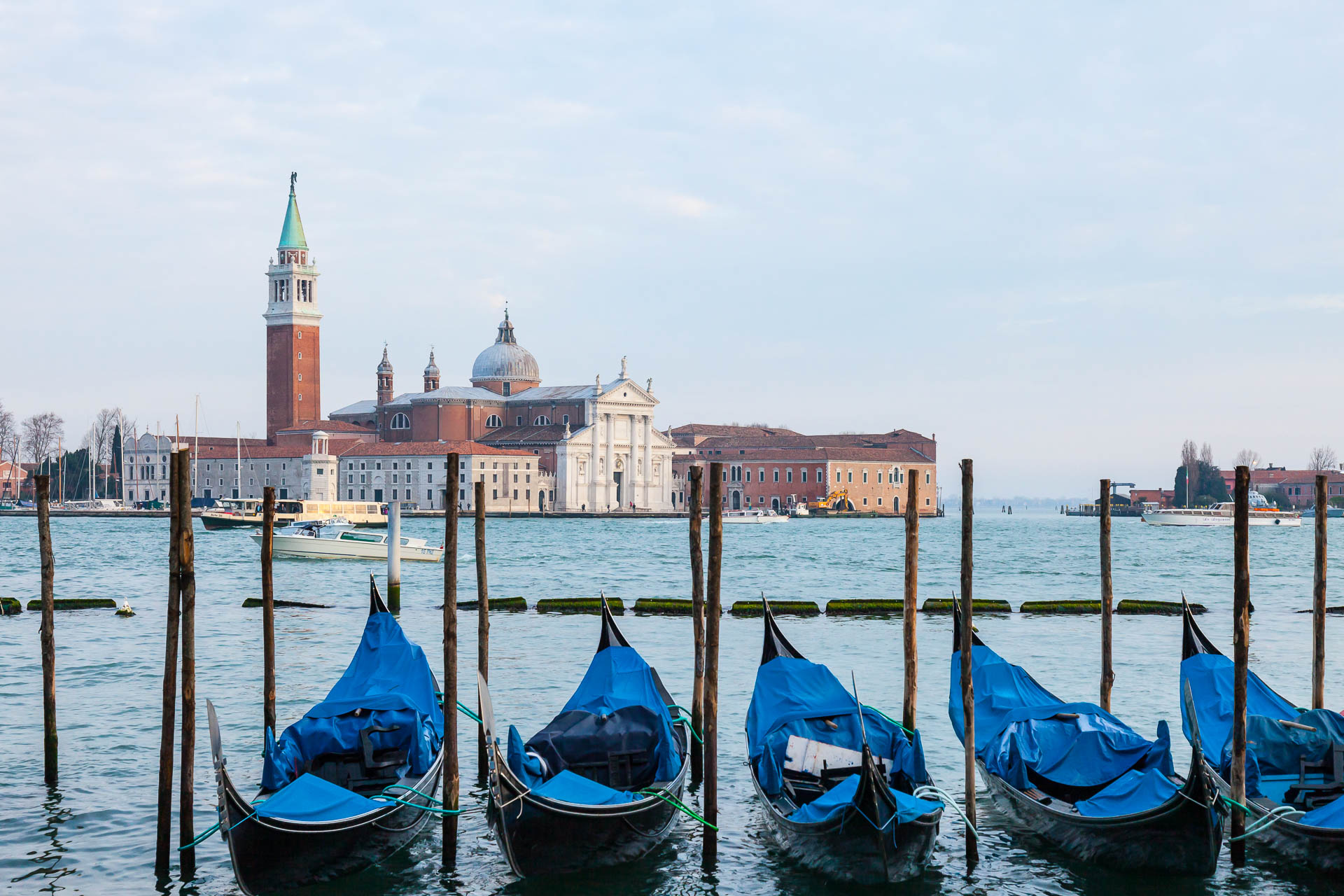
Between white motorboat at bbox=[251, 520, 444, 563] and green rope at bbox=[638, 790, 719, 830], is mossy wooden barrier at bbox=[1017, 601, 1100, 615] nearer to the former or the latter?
green rope at bbox=[638, 790, 719, 830]

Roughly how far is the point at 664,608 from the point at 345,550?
1625 centimetres

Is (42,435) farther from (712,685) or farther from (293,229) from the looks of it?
(712,685)

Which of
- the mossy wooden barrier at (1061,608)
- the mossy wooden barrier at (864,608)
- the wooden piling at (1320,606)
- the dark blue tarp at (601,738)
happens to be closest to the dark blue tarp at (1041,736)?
the dark blue tarp at (601,738)

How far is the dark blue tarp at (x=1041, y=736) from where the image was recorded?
23.0 ft

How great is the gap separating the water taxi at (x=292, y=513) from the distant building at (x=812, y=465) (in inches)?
908

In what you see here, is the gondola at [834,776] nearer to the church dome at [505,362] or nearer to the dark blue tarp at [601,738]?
the dark blue tarp at [601,738]

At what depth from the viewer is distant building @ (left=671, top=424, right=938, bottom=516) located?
80.4 m

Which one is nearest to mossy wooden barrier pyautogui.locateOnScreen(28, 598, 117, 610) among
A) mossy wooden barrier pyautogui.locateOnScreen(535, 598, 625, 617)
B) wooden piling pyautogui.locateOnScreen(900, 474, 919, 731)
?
mossy wooden barrier pyautogui.locateOnScreen(535, 598, 625, 617)

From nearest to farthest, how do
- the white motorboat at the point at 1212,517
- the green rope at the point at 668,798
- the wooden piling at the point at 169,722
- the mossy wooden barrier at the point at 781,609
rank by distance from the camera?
the wooden piling at the point at 169,722 → the green rope at the point at 668,798 → the mossy wooden barrier at the point at 781,609 → the white motorboat at the point at 1212,517

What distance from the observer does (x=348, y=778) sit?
23.9 ft

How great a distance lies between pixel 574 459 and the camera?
2840 inches

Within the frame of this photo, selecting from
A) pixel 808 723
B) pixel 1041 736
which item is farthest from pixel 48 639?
pixel 1041 736

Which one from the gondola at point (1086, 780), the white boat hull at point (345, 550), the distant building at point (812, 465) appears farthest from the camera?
the distant building at point (812, 465)

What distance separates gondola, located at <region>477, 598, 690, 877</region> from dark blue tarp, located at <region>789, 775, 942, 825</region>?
2.34 feet
